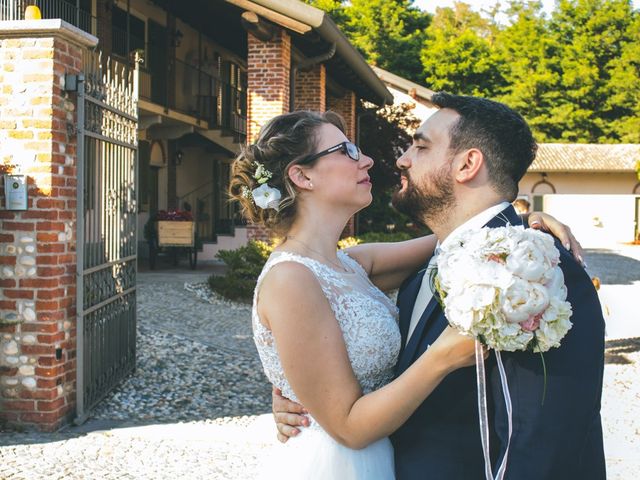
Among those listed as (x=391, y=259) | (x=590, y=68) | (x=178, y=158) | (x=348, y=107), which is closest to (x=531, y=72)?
(x=590, y=68)

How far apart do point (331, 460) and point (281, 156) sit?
1019 mm

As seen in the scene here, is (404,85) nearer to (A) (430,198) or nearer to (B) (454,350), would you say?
(A) (430,198)

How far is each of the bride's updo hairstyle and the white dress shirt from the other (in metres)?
0.52

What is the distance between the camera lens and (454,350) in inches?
70.6

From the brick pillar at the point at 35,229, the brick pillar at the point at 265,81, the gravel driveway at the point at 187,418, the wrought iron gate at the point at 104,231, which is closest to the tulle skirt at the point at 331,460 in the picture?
the gravel driveway at the point at 187,418

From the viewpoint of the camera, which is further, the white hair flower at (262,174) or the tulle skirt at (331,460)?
the white hair flower at (262,174)

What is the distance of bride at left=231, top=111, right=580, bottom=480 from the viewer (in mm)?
2051

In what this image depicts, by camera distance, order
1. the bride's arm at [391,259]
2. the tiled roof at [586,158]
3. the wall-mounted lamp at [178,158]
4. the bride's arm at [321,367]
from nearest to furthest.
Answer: the bride's arm at [321,367], the bride's arm at [391,259], the wall-mounted lamp at [178,158], the tiled roof at [586,158]

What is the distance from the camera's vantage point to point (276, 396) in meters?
2.56

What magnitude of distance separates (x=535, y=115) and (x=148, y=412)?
42.2 metres

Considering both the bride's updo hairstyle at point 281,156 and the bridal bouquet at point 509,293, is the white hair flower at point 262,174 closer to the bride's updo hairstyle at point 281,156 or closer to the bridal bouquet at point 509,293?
the bride's updo hairstyle at point 281,156

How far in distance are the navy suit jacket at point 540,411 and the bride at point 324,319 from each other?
0.48 ft

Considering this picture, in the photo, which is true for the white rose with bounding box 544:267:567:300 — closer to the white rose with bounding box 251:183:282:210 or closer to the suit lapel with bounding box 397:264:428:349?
the suit lapel with bounding box 397:264:428:349

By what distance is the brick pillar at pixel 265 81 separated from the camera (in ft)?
42.2
